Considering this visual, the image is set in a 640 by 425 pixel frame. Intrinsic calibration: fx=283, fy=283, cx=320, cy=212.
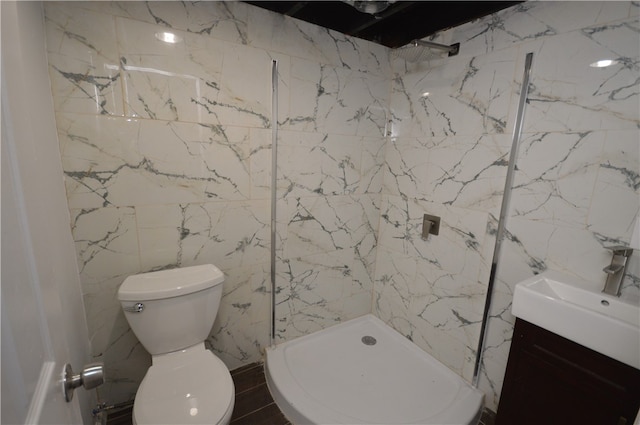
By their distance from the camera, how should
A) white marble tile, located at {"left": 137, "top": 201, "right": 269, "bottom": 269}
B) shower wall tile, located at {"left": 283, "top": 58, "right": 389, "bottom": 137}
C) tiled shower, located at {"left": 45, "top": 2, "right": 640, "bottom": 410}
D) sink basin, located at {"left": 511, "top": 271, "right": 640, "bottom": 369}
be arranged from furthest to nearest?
shower wall tile, located at {"left": 283, "top": 58, "right": 389, "bottom": 137}
white marble tile, located at {"left": 137, "top": 201, "right": 269, "bottom": 269}
tiled shower, located at {"left": 45, "top": 2, "right": 640, "bottom": 410}
sink basin, located at {"left": 511, "top": 271, "right": 640, "bottom": 369}

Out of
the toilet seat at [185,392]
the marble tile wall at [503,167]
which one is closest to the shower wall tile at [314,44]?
the marble tile wall at [503,167]

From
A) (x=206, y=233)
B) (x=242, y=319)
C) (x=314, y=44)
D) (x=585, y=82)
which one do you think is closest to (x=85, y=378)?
(x=206, y=233)

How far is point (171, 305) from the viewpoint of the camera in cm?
142

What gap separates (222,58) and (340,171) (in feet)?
3.37

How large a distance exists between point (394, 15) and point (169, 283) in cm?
205

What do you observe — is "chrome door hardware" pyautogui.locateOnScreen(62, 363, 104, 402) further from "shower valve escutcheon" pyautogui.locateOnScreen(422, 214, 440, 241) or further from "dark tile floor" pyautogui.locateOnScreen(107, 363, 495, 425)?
"shower valve escutcheon" pyautogui.locateOnScreen(422, 214, 440, 241)

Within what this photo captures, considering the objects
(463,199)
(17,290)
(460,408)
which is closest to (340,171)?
(463,199)

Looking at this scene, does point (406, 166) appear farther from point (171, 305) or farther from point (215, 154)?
point (171, 305)

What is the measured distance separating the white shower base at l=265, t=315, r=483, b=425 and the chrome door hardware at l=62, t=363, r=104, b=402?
1299 millimetres

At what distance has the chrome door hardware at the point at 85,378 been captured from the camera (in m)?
0.59

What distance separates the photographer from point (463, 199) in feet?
5.84

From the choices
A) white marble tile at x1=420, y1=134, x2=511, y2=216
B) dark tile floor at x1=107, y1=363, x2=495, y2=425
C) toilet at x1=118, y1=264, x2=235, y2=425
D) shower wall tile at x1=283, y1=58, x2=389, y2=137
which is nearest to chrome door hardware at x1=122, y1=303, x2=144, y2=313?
toilet at x1=118, y1=264, x2=235, y2=425

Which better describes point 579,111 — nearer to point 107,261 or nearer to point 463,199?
point 463,199

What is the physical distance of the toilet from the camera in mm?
1177
